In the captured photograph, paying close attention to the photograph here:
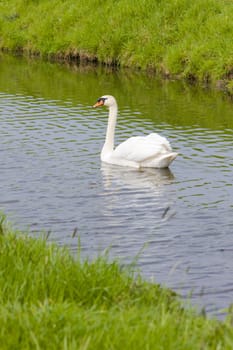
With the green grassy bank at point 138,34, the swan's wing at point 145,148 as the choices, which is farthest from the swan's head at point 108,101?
the green grassy bank at point 138,34

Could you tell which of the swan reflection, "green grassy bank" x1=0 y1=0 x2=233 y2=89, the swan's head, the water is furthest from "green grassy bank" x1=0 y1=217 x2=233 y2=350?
"green grassy bank" x1=0 y1=0 x2=233 y2=89

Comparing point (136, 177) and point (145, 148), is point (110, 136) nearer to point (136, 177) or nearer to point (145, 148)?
point (145, 148)

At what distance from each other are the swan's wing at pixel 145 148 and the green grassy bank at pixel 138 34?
7.03m

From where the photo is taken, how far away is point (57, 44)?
2814 centimetres

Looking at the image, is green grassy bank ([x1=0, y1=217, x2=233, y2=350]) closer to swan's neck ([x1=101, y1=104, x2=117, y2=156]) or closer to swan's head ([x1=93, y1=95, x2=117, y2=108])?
swan's neck ([x1=101, y1=104, x2=117, y2=156])

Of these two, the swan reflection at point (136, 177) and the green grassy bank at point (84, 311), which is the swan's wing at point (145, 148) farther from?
the green grassy bank at point (84, 311)

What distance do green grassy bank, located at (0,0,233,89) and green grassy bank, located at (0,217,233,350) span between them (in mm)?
14835

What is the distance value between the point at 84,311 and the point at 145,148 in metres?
8.78

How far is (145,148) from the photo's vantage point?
14508 mm

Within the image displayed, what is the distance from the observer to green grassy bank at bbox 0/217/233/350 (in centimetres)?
536

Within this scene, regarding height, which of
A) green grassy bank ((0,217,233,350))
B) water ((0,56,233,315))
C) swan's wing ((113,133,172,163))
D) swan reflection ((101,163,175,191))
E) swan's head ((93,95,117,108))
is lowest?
swan reflection ((101,163,175,191))

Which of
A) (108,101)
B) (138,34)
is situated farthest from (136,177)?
(138,34)

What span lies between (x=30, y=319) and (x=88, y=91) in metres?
16.8

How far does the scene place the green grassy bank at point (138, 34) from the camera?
2259 centimetres
